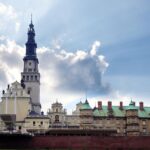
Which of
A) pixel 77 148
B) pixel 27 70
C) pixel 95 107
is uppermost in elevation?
pixel 27 70

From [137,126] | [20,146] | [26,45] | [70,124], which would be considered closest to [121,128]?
[137,126]

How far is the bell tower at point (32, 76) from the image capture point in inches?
5198

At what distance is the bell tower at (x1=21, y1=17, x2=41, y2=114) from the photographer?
132m

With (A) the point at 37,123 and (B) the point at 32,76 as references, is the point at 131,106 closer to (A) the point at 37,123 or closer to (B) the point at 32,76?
(A) the point at 37,123

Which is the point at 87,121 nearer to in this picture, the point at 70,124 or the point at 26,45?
the point at 70,124

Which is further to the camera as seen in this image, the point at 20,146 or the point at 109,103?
the point at 109,103

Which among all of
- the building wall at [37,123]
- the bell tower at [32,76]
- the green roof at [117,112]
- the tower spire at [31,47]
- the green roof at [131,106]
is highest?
the tower spire at [31,47]

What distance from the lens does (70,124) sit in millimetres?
115938

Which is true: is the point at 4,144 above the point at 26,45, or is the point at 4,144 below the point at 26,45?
below

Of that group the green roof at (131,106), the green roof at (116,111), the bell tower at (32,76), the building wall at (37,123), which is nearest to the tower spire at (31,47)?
the bell tower at (32,76)

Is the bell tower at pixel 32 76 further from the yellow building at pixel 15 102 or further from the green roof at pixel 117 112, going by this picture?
the green roof at pixel 117 112

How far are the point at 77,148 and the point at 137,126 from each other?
2463cm

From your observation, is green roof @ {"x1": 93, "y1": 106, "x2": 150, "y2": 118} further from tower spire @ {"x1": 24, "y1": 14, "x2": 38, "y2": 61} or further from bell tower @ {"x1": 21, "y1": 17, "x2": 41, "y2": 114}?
tower spire @ {"x1": 24, "y1": 14, "x2": 38, "y2": 61}

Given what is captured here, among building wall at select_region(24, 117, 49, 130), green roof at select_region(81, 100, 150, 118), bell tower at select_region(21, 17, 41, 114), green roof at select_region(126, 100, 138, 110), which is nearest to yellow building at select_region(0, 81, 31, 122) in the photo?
building wall at select_region(24, 117, 49, 130)
